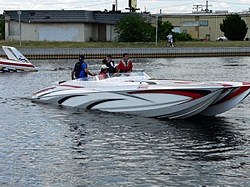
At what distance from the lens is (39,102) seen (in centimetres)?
2086

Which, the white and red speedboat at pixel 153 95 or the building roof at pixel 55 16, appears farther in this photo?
the building roof at pixel 55 16

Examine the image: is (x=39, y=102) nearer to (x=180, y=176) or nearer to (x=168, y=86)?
(x=168, y=86)

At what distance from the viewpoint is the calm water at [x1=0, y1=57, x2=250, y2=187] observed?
11.3m

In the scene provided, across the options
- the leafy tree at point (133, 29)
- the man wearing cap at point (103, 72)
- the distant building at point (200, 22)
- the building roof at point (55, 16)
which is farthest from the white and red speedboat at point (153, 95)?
the distant building at point (200, 22)

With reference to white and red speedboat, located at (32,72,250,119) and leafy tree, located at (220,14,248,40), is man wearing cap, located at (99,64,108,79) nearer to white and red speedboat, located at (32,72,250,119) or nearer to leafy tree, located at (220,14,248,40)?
white and red speedboat, located at (32,72,250,119)

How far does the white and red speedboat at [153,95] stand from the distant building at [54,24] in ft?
148

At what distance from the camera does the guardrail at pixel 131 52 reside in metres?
53.1

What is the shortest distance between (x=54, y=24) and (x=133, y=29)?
8796mm

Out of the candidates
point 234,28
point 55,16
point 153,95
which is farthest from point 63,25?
point 153,95

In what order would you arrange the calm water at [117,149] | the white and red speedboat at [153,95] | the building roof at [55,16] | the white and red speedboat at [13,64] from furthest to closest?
the building roof at [55,16]
the white and red speedboat at [13,64]
the white and red speedboat at [153,95]
the calm water at [117,149]

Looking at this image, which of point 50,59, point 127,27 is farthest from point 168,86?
point 127,27

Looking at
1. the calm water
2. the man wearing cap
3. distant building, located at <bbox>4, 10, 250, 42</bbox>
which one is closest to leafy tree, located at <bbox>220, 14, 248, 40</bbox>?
distant building, located at <bbox>4, 10, 250, 42</bbox>

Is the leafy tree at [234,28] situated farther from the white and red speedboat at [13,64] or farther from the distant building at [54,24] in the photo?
the white and red speedboat at [13,64]

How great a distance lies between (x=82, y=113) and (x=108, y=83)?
1.36m
